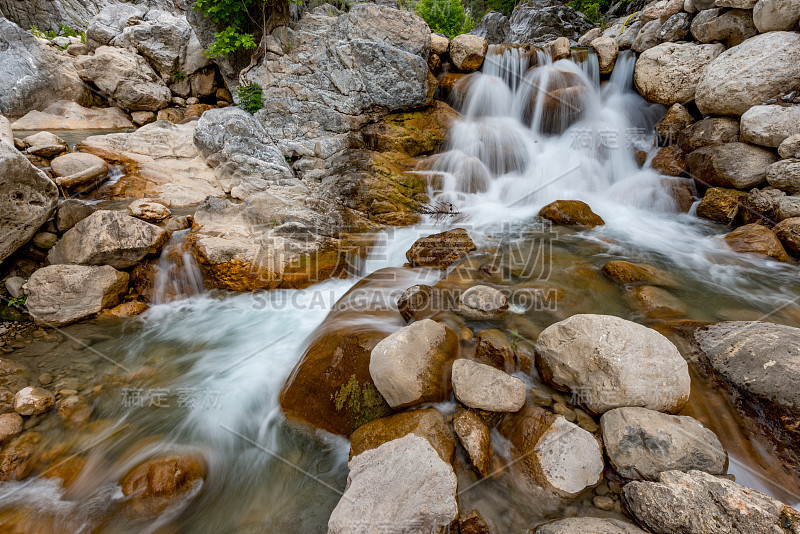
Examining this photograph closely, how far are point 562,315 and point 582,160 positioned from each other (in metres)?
5.76

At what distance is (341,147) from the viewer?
7.90 m

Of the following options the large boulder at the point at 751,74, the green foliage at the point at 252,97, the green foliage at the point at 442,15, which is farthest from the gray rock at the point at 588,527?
the green foliage at the point at 442,15

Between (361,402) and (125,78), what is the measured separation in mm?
12027

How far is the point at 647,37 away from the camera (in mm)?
7469

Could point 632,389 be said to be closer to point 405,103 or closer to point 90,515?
point 90,515

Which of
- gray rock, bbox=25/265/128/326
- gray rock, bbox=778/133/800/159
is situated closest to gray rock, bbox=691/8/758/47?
gray rock, bbox=778/133/800/159

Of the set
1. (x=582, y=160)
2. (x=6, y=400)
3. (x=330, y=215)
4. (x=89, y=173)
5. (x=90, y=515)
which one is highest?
(x=582, y=160)

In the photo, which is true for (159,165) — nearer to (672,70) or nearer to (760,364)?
(760,364)

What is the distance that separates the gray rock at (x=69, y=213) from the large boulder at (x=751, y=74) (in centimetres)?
1056

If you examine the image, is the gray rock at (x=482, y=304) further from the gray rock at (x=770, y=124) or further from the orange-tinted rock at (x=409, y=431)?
the gray rock at (x=770, y=124)

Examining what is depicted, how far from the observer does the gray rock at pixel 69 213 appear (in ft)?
13.1

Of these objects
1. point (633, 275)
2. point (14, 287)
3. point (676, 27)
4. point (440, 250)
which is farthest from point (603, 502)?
point (676, 27)

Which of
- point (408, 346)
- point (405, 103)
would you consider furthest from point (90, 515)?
point (405, 103)

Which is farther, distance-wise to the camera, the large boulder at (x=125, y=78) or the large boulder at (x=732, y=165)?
the large boulder at (x=125, y=78)
